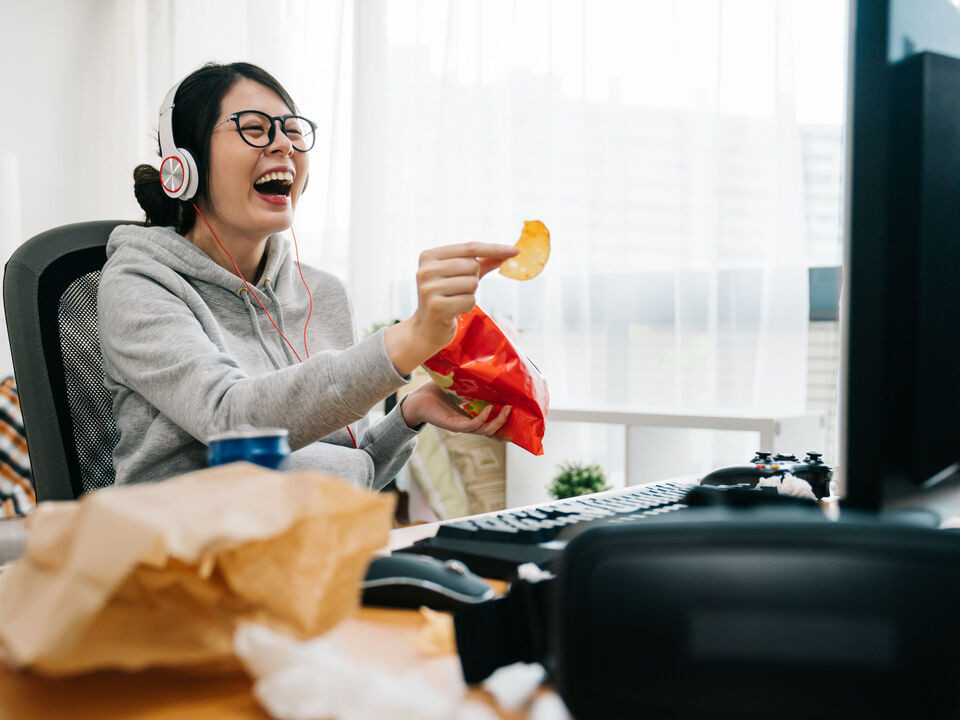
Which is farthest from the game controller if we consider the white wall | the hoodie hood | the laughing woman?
the white wall

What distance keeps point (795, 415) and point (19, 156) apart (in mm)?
3782

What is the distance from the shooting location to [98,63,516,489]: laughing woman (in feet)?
2.97

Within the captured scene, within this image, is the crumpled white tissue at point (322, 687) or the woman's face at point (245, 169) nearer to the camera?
the crumpled white tissue at point (322, 687)

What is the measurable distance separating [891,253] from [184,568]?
15.9 inches

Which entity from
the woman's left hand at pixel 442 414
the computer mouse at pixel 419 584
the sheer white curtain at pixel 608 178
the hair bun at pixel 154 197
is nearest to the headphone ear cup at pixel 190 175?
the hair bun at pixel 154 197

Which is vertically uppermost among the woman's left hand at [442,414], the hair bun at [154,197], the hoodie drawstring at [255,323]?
the hair bun at [154,197]

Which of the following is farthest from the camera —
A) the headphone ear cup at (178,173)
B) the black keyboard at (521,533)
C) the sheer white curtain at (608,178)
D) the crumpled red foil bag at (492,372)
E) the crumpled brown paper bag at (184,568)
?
the sheer white curtain at (608,178)

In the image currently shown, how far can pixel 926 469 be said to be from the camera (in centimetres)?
50

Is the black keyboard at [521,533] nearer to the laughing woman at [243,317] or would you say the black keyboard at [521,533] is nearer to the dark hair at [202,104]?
the laughing woman at [243,317]

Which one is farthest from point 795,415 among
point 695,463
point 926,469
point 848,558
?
point 848,558

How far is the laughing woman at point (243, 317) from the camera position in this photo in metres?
0.90

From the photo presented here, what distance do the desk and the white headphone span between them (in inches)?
34.1

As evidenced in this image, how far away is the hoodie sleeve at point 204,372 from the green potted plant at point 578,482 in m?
1.33

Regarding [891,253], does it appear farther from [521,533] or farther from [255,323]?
[255,323]
